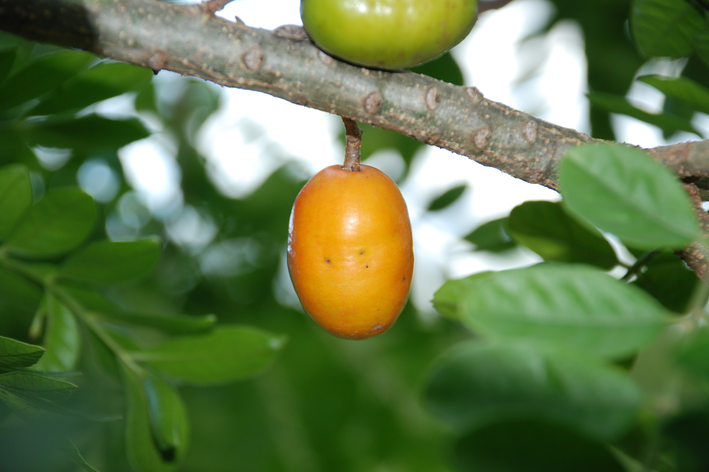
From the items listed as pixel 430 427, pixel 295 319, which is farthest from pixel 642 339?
pixel 430 427

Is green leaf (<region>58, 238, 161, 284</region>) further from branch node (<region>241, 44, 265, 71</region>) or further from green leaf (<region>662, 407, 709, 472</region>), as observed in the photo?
green leaf (<region>662, 407, 709, 472</region>)

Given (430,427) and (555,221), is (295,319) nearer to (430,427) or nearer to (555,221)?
(430,427)

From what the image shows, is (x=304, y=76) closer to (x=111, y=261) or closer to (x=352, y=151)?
(x=352, y=151)

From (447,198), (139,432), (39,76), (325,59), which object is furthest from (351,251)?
(447,198)

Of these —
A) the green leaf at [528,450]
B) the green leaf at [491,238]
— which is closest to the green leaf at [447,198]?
the green leaf at [491,238]

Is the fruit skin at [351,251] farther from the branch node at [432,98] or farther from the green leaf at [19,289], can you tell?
the green leaf at [19,289]
